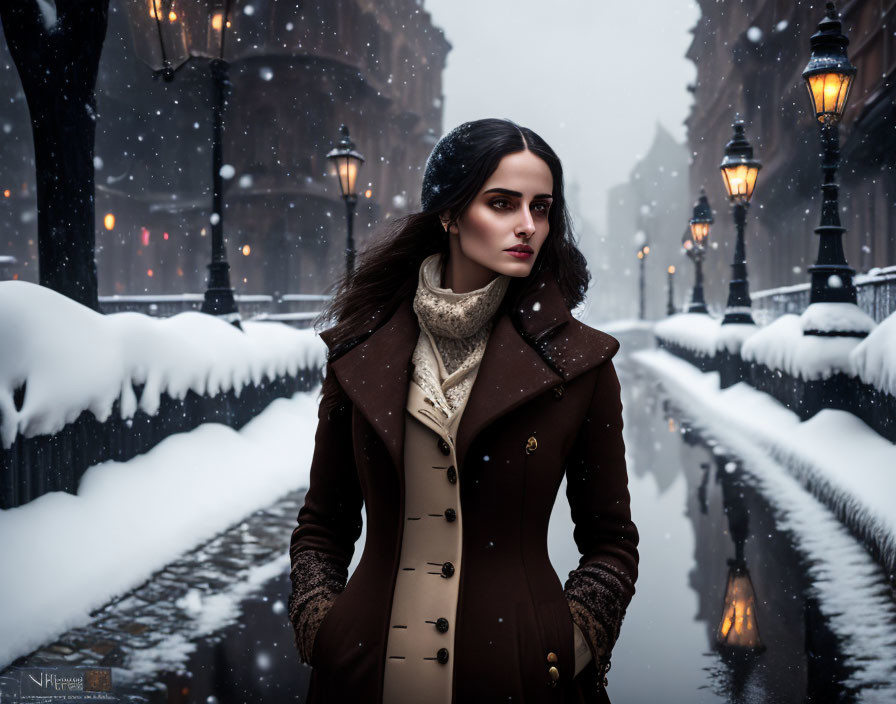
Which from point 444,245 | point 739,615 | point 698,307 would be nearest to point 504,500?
point 444,245

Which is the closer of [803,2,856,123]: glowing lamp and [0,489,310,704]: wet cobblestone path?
[0,489,310,704]: wet cobblestone path

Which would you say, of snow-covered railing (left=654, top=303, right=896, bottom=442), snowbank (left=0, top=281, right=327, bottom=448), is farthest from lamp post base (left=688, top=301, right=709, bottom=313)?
snowbank (left=0, top=281, right=327, bottom=448)

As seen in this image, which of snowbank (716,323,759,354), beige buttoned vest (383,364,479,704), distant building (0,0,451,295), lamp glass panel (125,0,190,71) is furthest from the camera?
distant building (0,0,451,295)

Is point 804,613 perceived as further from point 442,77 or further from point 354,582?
point 442,77

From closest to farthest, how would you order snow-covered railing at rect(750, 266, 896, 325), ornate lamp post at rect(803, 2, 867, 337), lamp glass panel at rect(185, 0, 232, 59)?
lamp glass panel at rect(185, 0, 232, 59), ornate lamp post at rect(803, 2, 867, 337), snow-covered railing at rect(750, 266, 896, 325)

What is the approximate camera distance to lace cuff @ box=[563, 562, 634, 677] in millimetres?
1929

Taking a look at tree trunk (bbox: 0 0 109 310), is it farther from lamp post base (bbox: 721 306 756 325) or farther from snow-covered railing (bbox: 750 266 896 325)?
lamp post base (bbox: 721 306 756 325)

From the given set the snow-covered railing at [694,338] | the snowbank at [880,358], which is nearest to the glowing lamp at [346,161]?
the snow-covered railing at [694,338]

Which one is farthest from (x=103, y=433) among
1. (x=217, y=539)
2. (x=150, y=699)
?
(x=150, y=699)

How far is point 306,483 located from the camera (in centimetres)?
934

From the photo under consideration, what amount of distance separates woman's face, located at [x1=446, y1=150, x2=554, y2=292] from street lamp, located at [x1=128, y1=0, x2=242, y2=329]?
7892 millimetres

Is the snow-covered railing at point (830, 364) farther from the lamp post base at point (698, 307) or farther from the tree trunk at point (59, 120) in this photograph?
the lamp post base at point (698, 307)

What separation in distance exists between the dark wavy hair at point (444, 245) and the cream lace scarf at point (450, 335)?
10cm

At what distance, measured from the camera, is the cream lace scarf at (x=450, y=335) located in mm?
1974
